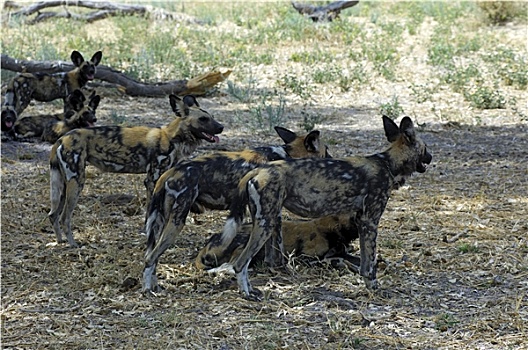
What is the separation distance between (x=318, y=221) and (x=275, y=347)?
5.01 ft

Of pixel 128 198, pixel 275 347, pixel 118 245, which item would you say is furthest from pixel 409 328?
pixel 128 198

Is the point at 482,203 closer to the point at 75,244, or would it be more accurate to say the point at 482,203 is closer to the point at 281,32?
the point at 75,244

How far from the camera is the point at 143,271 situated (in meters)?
4.98

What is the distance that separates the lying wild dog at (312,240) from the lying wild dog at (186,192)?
26cm

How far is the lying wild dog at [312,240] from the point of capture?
529 centimetres

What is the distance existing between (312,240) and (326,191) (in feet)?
2.19

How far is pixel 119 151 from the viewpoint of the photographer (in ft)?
20.1

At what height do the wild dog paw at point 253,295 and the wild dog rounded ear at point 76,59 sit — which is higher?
the wild dog rounded ear at point 76,59

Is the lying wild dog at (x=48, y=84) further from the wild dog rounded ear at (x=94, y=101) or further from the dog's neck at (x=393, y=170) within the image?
the dog's neck at (x=393, y=170)

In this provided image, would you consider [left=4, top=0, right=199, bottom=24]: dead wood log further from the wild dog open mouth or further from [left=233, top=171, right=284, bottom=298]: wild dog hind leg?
[left=233, top=171, right=284, bottom=298]: wild dog hind leg

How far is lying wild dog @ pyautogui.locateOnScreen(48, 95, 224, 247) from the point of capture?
6039 mm

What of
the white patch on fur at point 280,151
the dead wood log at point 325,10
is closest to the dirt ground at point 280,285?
the white patch on fur at point 280,151

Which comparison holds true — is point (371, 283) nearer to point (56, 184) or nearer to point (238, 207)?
point (238, 207)

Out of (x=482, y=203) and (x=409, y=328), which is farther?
(x=482, y=203)
